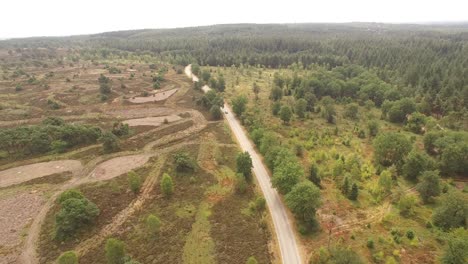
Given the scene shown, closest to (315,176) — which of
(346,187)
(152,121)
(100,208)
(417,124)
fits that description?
(346,187)

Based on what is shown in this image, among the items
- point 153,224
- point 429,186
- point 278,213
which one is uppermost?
point 429,186

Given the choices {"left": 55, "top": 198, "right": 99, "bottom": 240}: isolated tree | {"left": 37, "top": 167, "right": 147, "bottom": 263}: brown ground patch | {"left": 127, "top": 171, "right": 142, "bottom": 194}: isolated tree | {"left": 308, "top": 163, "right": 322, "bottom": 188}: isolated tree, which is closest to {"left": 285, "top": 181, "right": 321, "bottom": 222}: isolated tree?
{"left": 308, "top": 163, "right": 322, "bottom": 188}: isolated tree

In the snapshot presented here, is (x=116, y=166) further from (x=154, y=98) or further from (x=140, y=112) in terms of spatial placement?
(x=154, y=98)

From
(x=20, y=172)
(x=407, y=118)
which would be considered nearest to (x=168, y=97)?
(x=20, y=172)

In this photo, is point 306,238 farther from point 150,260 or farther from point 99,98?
point 99,98

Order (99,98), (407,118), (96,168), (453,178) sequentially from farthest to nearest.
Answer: (99,98) < (407,118) < (96,168) < (453,178)

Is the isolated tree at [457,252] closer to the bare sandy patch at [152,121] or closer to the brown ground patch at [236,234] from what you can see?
the brown ground patch at [236,234]
